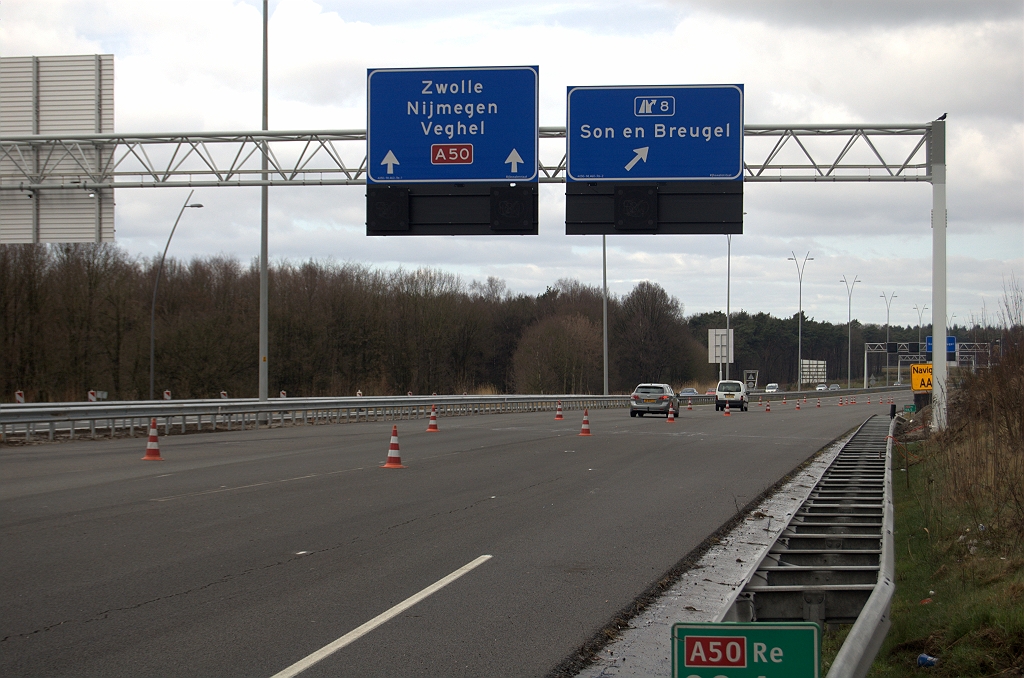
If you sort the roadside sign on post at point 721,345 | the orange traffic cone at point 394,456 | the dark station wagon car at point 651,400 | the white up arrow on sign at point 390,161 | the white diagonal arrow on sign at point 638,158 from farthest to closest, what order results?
the roadside sign on post at point 721,345, the dark station wagon car at point 651,400, the white up arrow on sign at point 390,161, the white diagonal arrow on sign at point 638,158, the orange traffic cone at point 394,456

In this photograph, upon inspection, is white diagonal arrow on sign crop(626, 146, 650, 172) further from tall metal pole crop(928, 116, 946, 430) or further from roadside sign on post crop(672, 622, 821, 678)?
roadside sign on post crop(672, 622, 821, 678)

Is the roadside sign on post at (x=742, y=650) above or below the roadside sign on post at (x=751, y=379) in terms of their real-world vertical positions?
above

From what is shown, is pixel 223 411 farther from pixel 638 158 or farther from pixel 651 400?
pixel 651 400

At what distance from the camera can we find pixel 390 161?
2389 cm

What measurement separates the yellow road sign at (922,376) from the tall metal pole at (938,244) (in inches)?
402

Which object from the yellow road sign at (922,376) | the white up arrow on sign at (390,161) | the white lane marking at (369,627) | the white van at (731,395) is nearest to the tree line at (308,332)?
the white van at (731,395)

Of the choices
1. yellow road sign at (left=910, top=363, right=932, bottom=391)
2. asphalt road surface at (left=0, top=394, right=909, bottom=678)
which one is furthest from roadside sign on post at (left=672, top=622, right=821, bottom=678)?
yellow road sign at (left=910, top=363, right=932, bottom=391)

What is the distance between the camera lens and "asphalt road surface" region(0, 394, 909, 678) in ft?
20.0

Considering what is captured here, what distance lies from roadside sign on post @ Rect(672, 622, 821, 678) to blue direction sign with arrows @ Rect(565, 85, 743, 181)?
20.5 meters

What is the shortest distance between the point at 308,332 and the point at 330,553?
64739 millimetres

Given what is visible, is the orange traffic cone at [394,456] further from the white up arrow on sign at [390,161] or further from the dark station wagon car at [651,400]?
the dark station wagon car at [651,400]

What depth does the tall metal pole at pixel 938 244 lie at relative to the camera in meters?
24.7

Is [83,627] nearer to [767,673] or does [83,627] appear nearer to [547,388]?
[767,673]

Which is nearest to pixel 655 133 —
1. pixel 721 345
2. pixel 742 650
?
pixel 742 650
